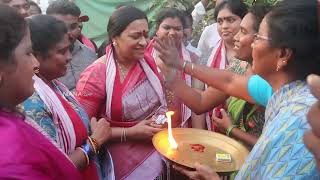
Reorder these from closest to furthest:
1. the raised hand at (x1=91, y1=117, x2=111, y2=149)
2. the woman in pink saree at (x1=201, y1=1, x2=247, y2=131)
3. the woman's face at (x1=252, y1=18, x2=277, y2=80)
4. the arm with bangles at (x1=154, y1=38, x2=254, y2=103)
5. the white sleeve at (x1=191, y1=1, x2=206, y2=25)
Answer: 1. the woman's face at (x1=252, y1=18, x2=277, y2=80)
2. the raised hand at (x1=91, y1=117, x2=111, y2=149)
3. the arm with bangles at (x1=154, y1=38, x2=254, y2=103)
4. the woman in pink saree at (x1=201, y1=1, x2=247, y2=131)
5. the white sleeve at (x1=191, y1=1, x2=206, y2=25)

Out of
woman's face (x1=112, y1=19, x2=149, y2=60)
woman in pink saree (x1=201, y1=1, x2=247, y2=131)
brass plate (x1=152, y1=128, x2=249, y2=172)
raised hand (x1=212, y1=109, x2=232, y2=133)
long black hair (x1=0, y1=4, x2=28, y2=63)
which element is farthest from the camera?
woman in pink saree (x1=201, y1=1, x2=247, y2=131)

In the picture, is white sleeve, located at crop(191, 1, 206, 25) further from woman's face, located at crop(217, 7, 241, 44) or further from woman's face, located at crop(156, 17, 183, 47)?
woman's face, located at crop(217, 7, 241, 44)

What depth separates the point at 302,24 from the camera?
1.75 meters

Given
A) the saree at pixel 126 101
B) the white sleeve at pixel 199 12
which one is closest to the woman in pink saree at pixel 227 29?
the saree at pixel 126 101

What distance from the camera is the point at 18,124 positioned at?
147 cm

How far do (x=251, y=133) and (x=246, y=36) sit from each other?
68cm

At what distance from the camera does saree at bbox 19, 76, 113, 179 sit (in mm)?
2072

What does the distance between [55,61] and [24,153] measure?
98 cm

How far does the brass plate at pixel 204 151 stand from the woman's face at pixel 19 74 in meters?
0.98

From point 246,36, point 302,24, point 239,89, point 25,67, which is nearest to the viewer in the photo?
point 25,67

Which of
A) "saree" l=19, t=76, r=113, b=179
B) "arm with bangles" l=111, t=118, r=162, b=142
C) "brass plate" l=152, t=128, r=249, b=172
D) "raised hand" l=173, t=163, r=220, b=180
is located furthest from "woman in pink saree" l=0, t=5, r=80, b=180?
"arm with bangles" l=111, t=118, r=162, b=142

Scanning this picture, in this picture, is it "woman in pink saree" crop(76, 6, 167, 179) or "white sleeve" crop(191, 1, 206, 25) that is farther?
"white sleeve" crop(191, 1, 206, 25)

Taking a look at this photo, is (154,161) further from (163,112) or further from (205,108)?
(205,108)

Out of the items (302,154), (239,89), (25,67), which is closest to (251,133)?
(239,89)
